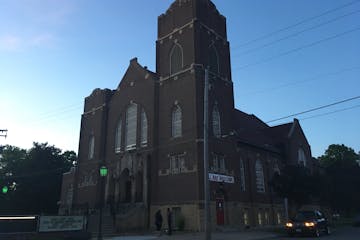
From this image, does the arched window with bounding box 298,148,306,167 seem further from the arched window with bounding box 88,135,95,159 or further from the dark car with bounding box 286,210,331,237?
the arched window with bounding box 88,135,95,159

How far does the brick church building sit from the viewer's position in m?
32.2

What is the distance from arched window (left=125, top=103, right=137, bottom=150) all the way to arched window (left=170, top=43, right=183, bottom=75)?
6.53 metres

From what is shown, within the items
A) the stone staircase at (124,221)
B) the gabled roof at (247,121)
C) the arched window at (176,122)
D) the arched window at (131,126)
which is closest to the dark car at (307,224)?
the arched window at (176,122)

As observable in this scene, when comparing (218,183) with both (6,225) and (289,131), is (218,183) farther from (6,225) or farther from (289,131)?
(289,131)

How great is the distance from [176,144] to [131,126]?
8362 mm

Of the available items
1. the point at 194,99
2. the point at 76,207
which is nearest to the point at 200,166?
the point at 194,99

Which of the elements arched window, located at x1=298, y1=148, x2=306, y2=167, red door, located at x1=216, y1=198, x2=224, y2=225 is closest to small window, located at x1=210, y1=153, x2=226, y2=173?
red door, located at x1=216, y1=198, x2=224, y2=225

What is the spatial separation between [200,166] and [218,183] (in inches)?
117

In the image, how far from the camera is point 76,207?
41.5 metres

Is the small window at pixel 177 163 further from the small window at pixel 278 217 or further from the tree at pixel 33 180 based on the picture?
the tree at pixel 33 180

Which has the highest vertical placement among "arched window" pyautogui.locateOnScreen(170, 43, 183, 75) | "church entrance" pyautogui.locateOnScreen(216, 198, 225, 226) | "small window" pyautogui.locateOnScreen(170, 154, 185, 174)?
"arched window" pyautogui.locateOnScreen(170, 43, 183, 75)

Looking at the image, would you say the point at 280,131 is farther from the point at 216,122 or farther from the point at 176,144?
the point at 176,144

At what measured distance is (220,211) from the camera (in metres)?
32.1

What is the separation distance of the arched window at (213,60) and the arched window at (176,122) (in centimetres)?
606
